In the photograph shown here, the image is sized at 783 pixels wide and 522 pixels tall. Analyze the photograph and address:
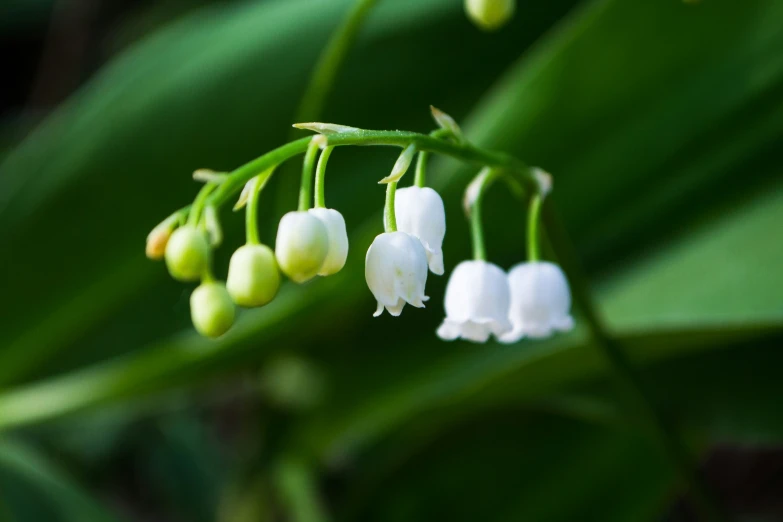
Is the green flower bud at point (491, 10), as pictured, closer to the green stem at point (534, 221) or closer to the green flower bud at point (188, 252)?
the green stem at point (534, 221)

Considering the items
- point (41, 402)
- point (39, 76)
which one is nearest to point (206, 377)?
point (41, 402)

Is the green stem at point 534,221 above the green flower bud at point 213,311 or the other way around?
the other way around

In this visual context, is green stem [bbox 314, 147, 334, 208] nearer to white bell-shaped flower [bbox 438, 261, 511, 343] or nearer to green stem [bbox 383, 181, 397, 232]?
green stem [bbox 383, 181, 397, 232]

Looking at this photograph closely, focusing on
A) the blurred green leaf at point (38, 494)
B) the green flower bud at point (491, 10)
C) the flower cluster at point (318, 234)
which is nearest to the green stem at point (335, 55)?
the green flower bud at point (491, 10)

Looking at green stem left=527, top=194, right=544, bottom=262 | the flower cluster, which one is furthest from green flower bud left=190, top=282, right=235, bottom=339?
green stem left=527, top=194, right=544, bottom=262

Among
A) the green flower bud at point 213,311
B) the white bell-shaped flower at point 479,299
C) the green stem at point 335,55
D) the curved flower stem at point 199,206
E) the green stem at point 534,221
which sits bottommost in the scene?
the white bell-shaped flower at point 479,299

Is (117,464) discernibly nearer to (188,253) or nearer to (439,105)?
(439,105)
